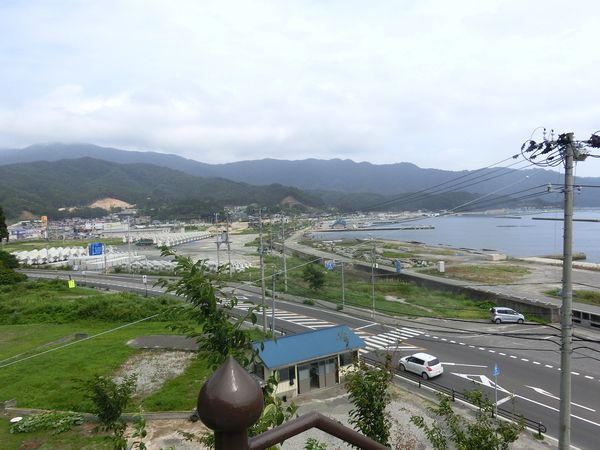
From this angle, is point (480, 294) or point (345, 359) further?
point (480, 294)

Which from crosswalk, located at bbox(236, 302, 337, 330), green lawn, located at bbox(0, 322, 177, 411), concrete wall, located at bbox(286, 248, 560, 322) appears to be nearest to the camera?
green lawn, located at bbox(0, 322, 177, 411)

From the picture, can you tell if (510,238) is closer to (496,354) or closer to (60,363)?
(496,354)

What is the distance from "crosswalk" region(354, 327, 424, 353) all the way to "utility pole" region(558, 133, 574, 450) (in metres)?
13.2

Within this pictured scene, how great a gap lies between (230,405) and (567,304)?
24.5 feet

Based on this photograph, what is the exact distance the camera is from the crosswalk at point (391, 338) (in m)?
20.2

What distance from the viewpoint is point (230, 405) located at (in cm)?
88

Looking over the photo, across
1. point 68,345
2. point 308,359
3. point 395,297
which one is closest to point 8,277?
point 68,345

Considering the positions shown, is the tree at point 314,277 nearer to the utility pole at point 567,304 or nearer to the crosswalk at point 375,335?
the crosswalk at point 375,335

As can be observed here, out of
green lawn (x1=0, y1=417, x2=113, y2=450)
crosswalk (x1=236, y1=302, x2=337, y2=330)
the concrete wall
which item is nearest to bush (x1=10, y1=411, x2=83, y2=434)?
green lawn (x1=0, y1=417, x2=113, y2=450)

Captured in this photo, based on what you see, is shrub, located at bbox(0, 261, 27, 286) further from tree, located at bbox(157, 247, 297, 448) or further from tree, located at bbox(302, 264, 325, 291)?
tree, located at bbox(157, 247, 297, 448)

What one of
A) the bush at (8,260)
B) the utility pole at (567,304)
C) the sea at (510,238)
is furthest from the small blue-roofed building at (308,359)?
the bush at (8,260)

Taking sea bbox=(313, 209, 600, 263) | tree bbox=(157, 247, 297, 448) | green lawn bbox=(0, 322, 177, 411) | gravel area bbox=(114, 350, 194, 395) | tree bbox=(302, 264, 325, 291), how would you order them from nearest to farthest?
tree bbox=(157, 247, 297, 448) < green lawn bbox=(0, 322, 177, 411) < gravel area bbox=(114, 350, 194, 395) < tree bbox=(302, 264, 325, 291) < sea bbox=(313, 209, 600, 263)

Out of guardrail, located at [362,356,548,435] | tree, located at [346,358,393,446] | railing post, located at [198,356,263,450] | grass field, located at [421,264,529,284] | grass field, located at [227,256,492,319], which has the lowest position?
grass field, located at [421,264,529,284]

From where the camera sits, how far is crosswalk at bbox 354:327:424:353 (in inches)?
794
